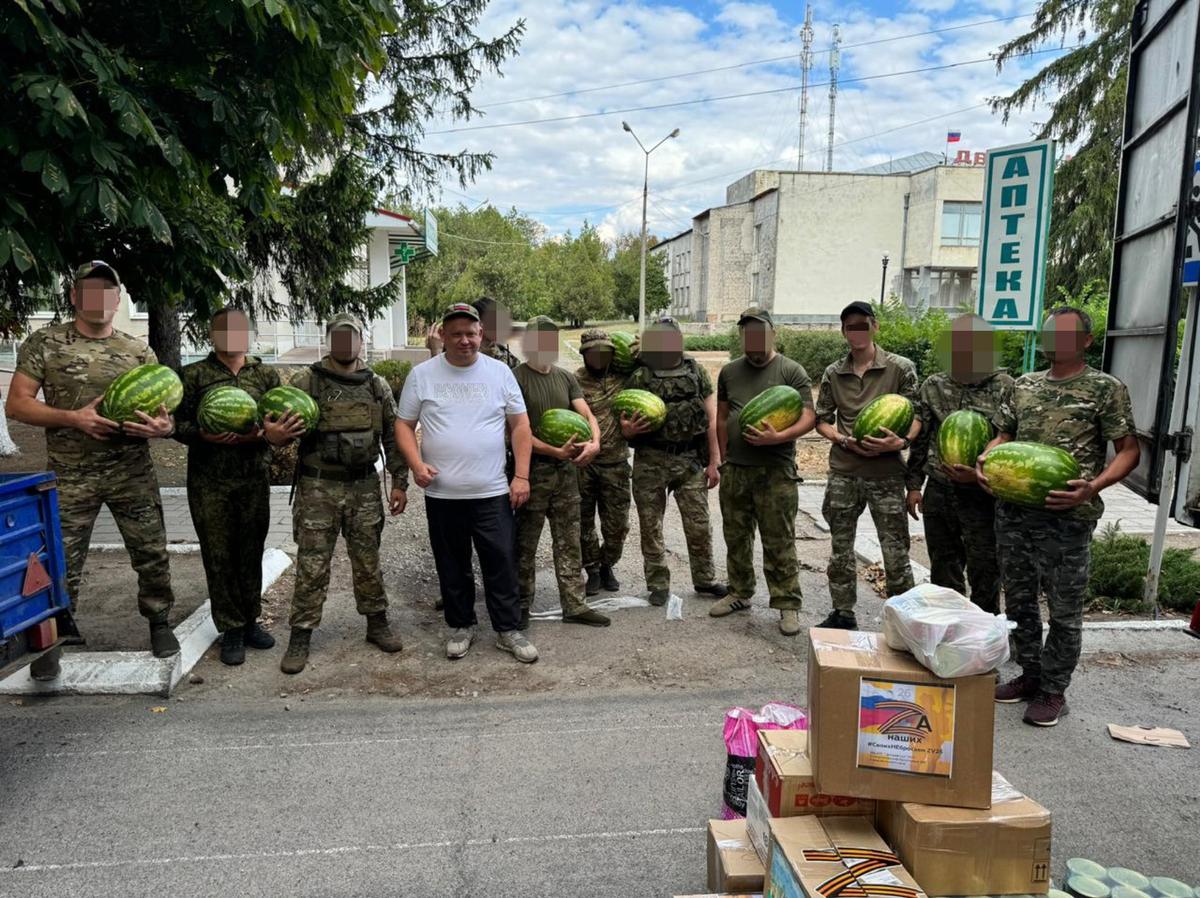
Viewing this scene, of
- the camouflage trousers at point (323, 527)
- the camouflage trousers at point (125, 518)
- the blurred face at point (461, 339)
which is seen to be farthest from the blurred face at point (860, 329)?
the camouflage trousers at point (125, 518)

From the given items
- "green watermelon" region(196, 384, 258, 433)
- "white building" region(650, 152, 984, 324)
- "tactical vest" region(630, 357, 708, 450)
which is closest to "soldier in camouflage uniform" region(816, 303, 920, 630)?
"tactical vest" region(630, 357, 708, 450)

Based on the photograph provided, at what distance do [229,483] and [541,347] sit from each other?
229 cm

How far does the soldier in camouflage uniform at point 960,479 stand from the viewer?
517 centimetres

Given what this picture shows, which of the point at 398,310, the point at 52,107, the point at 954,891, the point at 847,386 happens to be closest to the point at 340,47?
the point at 52,107

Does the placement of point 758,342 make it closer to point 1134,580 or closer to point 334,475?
point 334,475

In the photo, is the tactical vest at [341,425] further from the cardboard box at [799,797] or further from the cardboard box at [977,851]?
the cardboard box at [977,851]

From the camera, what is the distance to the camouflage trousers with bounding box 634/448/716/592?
638 cm

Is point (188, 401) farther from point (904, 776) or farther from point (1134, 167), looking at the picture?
point (1134, 167)

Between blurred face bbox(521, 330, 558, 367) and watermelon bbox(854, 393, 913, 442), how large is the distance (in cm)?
222

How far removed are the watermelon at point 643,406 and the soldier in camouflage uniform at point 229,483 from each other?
7.95ft

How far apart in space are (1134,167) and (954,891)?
5.07 metres

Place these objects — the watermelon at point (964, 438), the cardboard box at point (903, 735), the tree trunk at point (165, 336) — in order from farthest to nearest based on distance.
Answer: the tree trunk at point (165, 336) → the watermelon at point (964, 438) → the cardboard box at point (903, 735)

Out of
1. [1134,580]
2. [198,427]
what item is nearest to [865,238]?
[1134,580]

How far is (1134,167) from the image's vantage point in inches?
215
